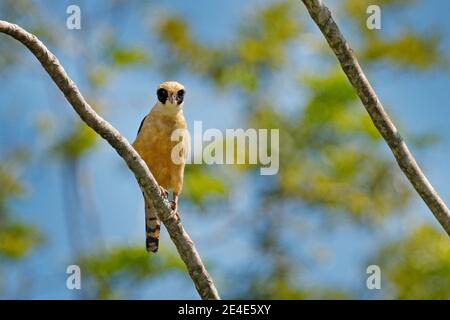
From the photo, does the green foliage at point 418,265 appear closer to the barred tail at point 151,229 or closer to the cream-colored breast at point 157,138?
the barred tail at point 151,229

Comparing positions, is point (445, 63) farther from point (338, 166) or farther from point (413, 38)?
point (338, 166)

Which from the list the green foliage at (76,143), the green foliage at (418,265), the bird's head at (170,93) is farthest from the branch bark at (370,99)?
the green foliage at (76,143)

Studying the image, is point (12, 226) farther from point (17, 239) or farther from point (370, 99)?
point (370, 99)

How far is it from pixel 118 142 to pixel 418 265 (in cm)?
911

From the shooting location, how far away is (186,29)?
43.4ft

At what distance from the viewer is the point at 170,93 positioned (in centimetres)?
453

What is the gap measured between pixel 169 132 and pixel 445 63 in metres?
8.72

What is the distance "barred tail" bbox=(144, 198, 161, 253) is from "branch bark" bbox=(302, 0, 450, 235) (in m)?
1.91

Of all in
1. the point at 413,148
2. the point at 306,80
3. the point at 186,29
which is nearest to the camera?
the point at 413,148

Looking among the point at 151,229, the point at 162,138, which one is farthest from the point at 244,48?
the point at 162,138

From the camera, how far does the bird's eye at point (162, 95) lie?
4.53m

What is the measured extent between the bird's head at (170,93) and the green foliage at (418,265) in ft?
21.8

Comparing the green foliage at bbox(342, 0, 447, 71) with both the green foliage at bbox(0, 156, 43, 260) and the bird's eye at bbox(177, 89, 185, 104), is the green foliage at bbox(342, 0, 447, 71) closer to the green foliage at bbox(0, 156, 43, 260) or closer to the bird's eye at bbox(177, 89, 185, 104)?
the green foliage at bbox(0, 156, 43, 260)
